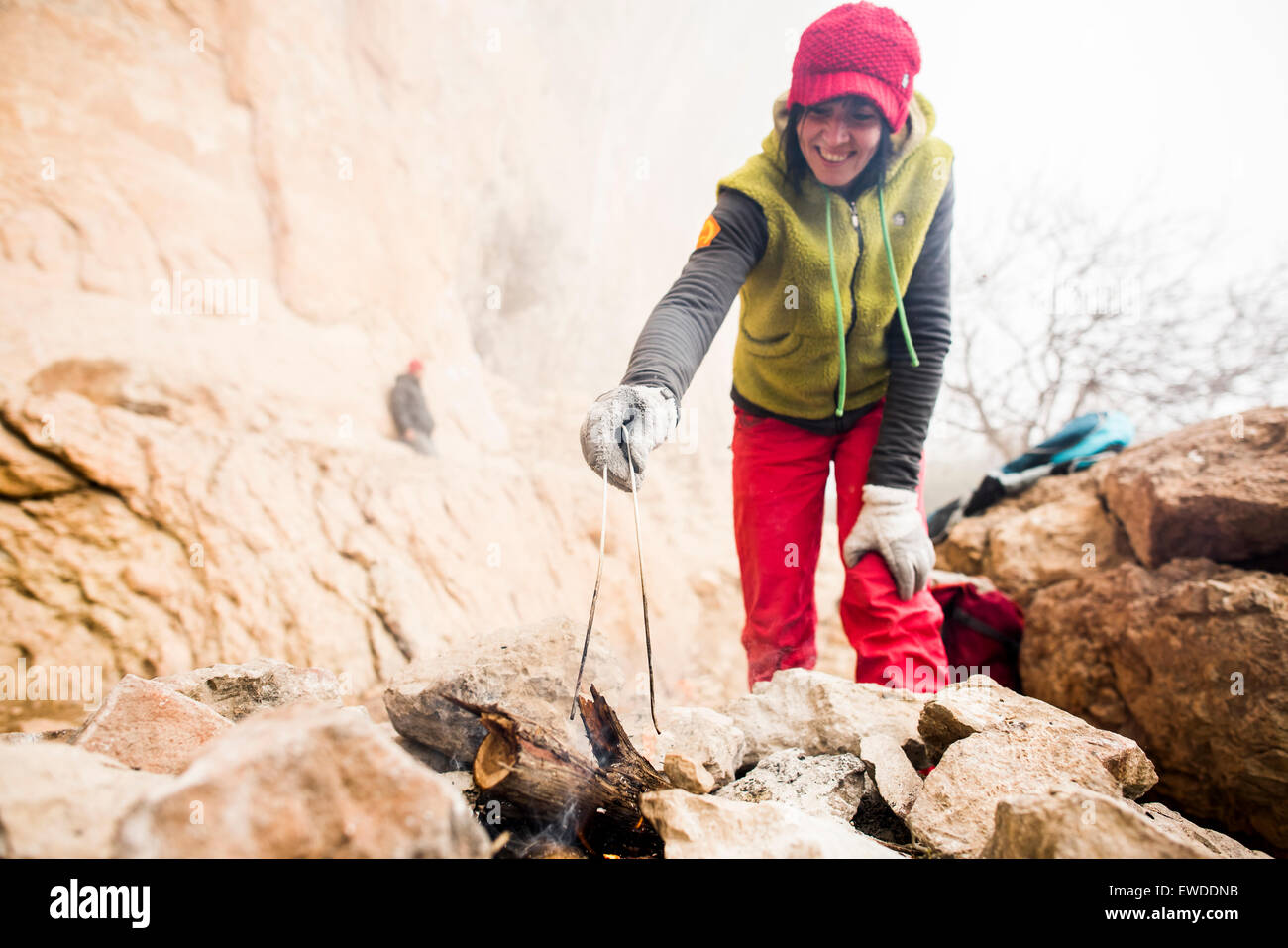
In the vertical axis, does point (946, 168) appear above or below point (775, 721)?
above

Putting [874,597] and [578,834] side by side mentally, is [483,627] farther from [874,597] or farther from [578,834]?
[578,834]

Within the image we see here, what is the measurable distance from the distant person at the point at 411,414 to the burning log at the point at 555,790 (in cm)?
479

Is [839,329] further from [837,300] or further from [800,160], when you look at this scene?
[800,160]

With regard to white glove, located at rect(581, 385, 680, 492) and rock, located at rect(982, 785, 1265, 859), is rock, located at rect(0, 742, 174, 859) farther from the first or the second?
rock, located at rect(982, 785, 1265, 859)

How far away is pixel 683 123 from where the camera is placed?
47.9 feet

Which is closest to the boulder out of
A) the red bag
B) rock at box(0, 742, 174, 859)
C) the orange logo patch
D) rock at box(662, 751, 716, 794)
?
rock at box(662, 751, 716, 794)

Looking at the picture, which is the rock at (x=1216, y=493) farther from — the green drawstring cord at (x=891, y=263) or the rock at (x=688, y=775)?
the rock at (x=688, y=775)

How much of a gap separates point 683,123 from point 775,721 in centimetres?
1608

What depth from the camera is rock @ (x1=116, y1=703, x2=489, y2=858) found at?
1.68 feet

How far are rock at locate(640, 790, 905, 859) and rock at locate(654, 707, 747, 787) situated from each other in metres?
0.30

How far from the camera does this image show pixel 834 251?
171 cm

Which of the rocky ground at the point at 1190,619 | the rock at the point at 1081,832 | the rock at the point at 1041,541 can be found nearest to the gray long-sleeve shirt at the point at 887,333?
the rock at the point at 1081,832

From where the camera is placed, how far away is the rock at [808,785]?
3.35 ft
